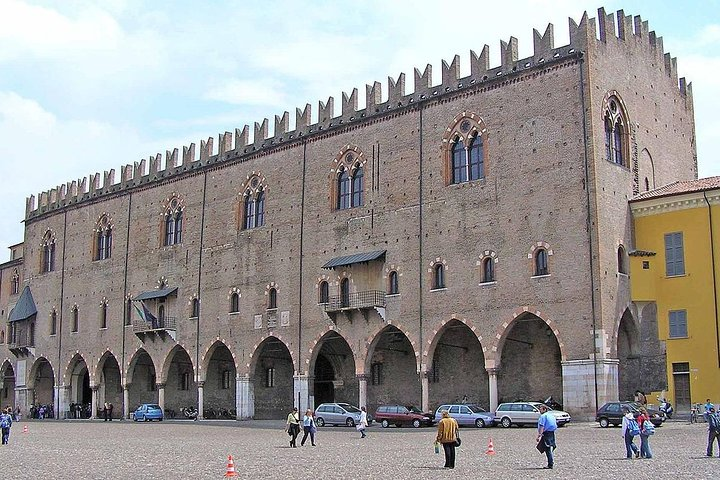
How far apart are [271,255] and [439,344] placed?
892 centimetres

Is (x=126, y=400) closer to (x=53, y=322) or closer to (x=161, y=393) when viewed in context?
(x=161, y=393)

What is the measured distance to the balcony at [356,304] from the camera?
36.6 m

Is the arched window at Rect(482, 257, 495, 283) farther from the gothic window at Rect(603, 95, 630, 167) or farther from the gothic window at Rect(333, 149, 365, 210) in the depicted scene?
the gothic window at Rect(333, 149, 365, 210)

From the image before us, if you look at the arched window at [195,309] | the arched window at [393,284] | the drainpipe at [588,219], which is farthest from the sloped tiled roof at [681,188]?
the arched window at [195,309]

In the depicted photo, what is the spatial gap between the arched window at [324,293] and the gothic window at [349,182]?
3.18 metres

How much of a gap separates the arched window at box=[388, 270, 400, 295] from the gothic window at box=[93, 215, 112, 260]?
2004cm

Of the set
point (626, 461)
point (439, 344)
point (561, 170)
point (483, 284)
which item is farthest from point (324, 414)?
point (626, 461)

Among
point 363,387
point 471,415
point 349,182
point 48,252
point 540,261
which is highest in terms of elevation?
point 349,182

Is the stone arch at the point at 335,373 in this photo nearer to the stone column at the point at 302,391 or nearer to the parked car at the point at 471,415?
the stone column at the point at 302,391

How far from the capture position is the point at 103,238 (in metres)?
51.7

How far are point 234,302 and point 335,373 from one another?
5.52 metres

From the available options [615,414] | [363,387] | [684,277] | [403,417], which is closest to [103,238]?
[363,387]

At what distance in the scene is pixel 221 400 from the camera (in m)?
45.8

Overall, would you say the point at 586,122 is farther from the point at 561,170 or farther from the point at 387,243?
the point at 387,243
